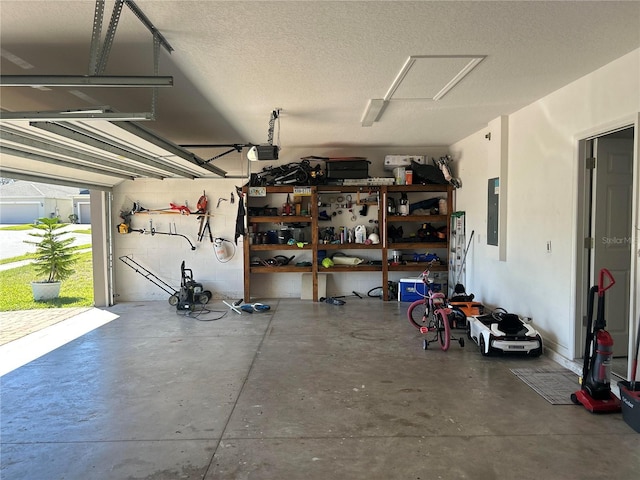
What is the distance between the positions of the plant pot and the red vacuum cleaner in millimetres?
8485

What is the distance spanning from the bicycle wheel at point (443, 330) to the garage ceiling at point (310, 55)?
2.41m

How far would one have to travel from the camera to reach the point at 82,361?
13.8 ft

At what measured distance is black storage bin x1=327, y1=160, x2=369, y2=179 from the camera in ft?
22.7

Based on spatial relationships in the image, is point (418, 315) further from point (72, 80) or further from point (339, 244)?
point (72, 80)

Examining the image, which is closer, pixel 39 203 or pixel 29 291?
pixel 29 291

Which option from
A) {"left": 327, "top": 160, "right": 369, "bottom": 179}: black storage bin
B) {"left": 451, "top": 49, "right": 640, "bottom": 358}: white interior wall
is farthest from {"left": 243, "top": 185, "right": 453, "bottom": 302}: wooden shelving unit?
{"left": 451, "top": 49, "right": 640, "bottom": 358}: white interior wall

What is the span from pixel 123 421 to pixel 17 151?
9.31 feet

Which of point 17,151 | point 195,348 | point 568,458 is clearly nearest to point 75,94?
point 17,151

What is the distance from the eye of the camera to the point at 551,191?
4.07 m

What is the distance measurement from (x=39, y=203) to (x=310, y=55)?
13.0 m

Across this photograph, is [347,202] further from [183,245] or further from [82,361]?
[82,361]

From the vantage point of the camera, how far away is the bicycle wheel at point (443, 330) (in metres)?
4.26

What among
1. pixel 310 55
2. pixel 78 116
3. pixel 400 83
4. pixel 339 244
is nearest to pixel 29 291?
pixel 339 244

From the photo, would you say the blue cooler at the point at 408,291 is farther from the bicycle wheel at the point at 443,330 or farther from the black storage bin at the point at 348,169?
the bicycle wheel at the point at 443,330
